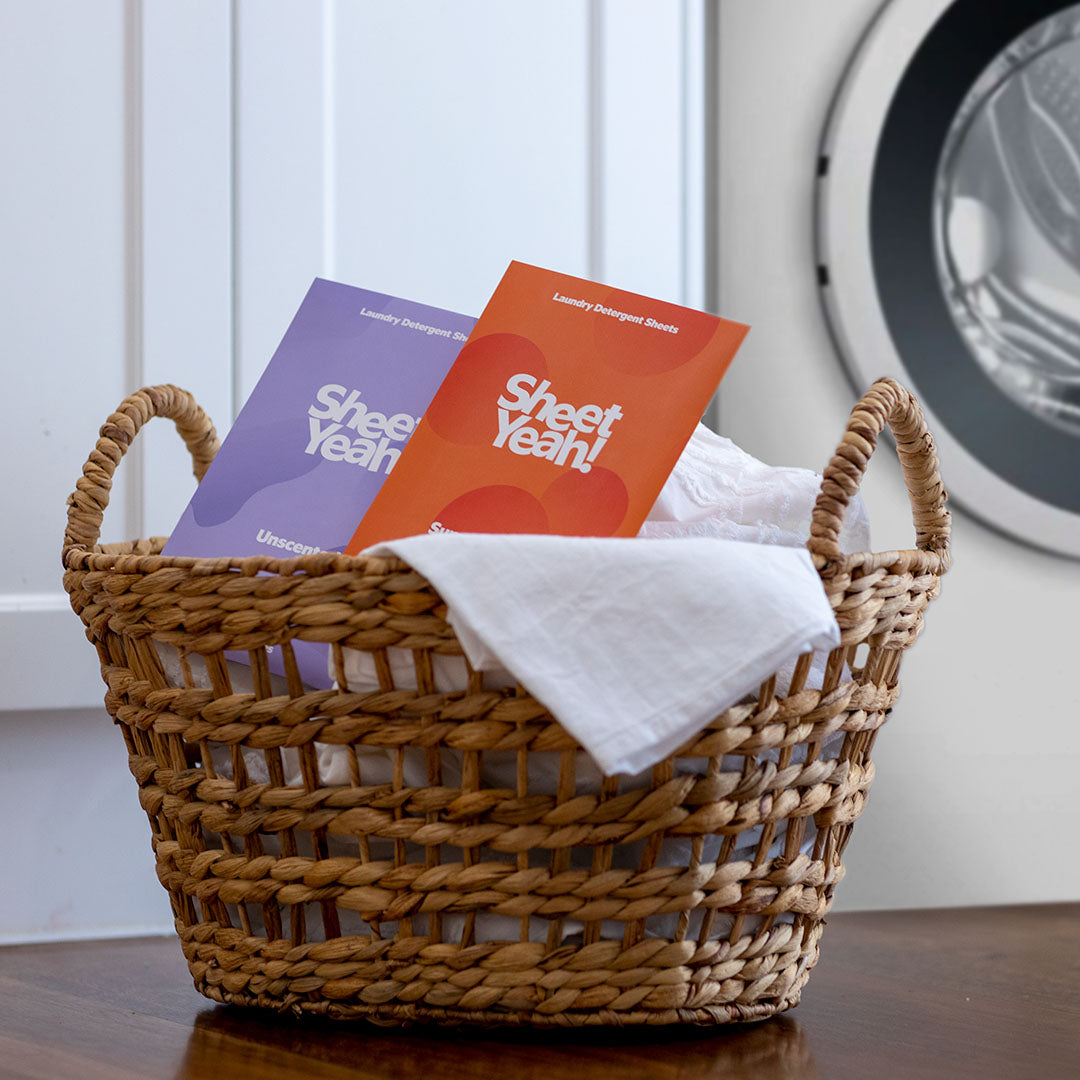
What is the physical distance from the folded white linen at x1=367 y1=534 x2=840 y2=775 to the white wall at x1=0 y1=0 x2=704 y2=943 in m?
0.46

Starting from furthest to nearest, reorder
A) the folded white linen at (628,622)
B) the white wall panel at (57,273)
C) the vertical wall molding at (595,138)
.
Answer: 1. the vertical wall molding at (595,138)
2. the white wall panel at (57,273)
3. the folded white linen at (628,622)

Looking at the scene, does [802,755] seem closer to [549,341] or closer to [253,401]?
[549,341]

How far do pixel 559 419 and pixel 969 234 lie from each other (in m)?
0.64

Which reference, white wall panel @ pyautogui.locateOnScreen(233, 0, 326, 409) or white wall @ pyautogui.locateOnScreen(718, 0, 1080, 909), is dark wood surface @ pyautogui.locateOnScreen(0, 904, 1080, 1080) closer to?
white wall @ pyautogui.locateOnScreen(718, 0, 1080, 909)

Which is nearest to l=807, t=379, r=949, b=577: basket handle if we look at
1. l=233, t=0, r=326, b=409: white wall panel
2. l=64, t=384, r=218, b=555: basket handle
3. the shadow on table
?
the shadow on table

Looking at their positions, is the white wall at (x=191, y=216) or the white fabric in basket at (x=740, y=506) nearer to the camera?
the white fabric in basket at (x=740, y=506)

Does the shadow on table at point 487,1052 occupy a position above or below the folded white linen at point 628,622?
below

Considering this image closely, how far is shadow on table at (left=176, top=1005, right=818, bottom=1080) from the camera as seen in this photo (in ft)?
1.73

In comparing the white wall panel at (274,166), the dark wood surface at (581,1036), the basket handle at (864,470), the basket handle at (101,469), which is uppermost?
the white wall panel at (274,166)

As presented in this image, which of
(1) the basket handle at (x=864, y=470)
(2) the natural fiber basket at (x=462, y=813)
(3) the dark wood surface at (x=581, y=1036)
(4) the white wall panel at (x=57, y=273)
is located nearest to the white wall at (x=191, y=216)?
(4) the white wall panel at (x=57, y=273)

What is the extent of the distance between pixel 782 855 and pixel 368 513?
28 centimetres

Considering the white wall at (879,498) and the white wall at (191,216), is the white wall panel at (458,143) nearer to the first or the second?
the white wall at (191,216)

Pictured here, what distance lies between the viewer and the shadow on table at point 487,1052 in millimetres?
528

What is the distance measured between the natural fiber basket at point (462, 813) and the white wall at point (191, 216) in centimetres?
30
